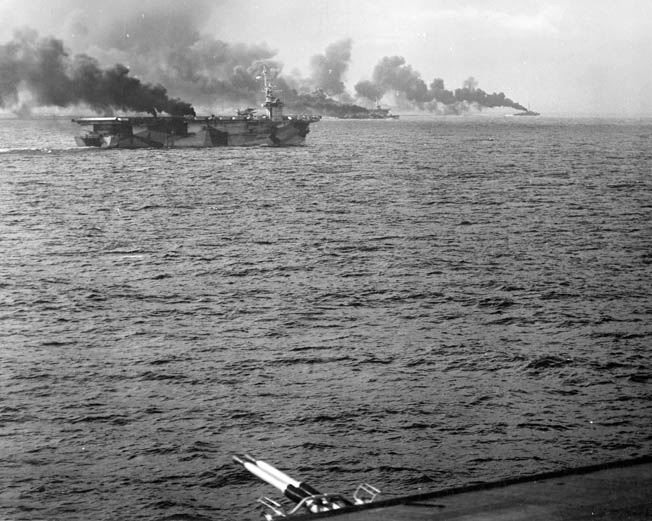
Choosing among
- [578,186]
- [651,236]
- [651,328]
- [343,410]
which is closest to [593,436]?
[343,410]

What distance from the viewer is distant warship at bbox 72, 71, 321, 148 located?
110250 millimetres

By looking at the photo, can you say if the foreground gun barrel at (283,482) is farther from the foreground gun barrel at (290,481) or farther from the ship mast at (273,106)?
the ship mast at (273,106)

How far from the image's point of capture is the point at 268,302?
28453 millimetres

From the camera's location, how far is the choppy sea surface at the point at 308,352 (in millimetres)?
15672

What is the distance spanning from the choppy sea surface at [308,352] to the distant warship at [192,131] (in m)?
62.2

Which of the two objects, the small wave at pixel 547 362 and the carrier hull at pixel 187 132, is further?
the carrier hull at pixel 187 132

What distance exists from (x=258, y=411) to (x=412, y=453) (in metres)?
3.98

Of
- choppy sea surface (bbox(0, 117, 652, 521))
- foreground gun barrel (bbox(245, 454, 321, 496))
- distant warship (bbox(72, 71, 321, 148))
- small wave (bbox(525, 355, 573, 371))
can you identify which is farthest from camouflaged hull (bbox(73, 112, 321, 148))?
foreground gun barrel (bbox(245, 454, 321, 496))

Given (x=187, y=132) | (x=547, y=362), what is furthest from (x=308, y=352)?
(x=187, y=132)

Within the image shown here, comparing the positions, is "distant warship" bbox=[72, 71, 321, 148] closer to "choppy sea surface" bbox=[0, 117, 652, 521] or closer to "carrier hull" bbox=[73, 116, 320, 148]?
"carrier hull" bbox=[73, 116, 320, 148]

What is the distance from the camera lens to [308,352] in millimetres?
22734

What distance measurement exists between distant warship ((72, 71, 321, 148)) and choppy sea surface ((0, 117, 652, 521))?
204 ft

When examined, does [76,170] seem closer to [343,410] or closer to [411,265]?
[411,265]

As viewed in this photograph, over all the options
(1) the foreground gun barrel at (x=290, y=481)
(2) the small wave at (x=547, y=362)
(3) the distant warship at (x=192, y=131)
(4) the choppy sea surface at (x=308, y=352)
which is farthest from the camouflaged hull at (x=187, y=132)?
(1) the foreground gun barrel at (x=290, y=481)
